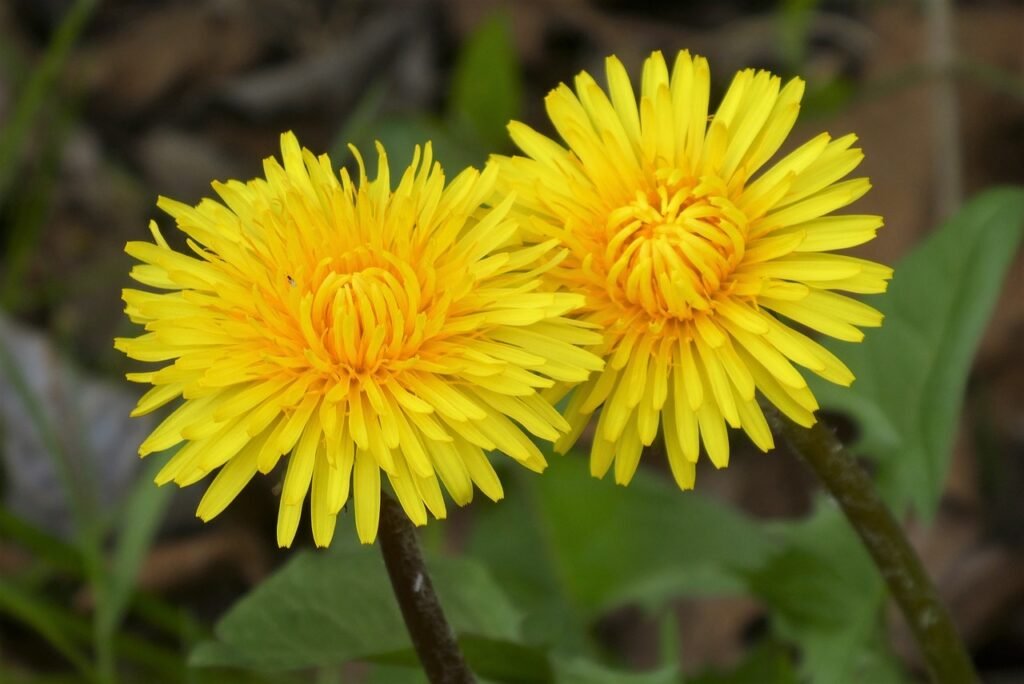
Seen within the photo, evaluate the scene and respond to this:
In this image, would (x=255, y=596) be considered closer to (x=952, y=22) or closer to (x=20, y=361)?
(x=20, y=361)

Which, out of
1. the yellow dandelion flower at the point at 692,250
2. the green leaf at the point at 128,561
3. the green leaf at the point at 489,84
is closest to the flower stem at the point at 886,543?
the yellow dandelion flower at the point at 692,250

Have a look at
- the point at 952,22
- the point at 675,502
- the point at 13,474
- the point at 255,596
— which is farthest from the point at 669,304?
the point at 952,22

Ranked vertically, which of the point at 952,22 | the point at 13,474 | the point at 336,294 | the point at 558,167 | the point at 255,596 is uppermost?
the point at 952,22

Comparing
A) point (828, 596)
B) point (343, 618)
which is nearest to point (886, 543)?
point (828, 596)

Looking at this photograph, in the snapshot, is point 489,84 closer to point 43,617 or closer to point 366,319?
point 43,617

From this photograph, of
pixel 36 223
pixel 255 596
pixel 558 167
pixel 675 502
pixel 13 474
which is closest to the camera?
pixel 558 167

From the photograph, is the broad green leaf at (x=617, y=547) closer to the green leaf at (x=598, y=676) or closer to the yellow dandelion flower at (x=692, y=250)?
the green leaf at (x=598, y=676)
